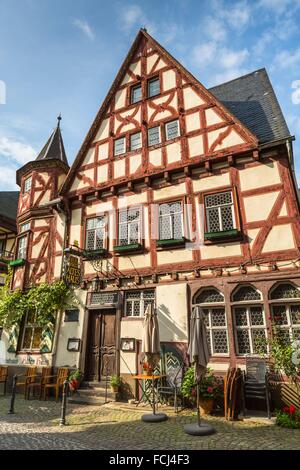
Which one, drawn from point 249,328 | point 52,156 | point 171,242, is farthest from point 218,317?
point 52,156

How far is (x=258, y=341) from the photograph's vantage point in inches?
328

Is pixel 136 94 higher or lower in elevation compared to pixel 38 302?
higher

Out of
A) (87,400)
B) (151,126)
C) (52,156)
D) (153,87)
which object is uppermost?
(153,87)

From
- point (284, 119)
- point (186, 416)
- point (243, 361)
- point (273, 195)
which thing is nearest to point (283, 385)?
point (243, 361)

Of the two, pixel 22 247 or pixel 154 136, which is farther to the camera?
pixel 22 247

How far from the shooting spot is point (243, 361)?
848 centimetres

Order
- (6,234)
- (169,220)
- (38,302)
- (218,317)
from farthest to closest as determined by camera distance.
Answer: (6,234)
(38,302)
(169,220)
(218,317)

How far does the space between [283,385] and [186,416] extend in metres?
2.57

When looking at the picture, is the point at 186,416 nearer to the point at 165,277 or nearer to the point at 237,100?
the point at 165,277

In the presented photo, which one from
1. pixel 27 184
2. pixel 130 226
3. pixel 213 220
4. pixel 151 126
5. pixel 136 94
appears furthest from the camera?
pixel 27 184

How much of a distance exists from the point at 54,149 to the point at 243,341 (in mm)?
13601

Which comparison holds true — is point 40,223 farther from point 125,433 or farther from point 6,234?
point 125,433

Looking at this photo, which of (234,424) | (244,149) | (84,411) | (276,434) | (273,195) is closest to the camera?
(276,434)

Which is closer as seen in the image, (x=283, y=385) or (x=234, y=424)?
(x=234, y=424)
